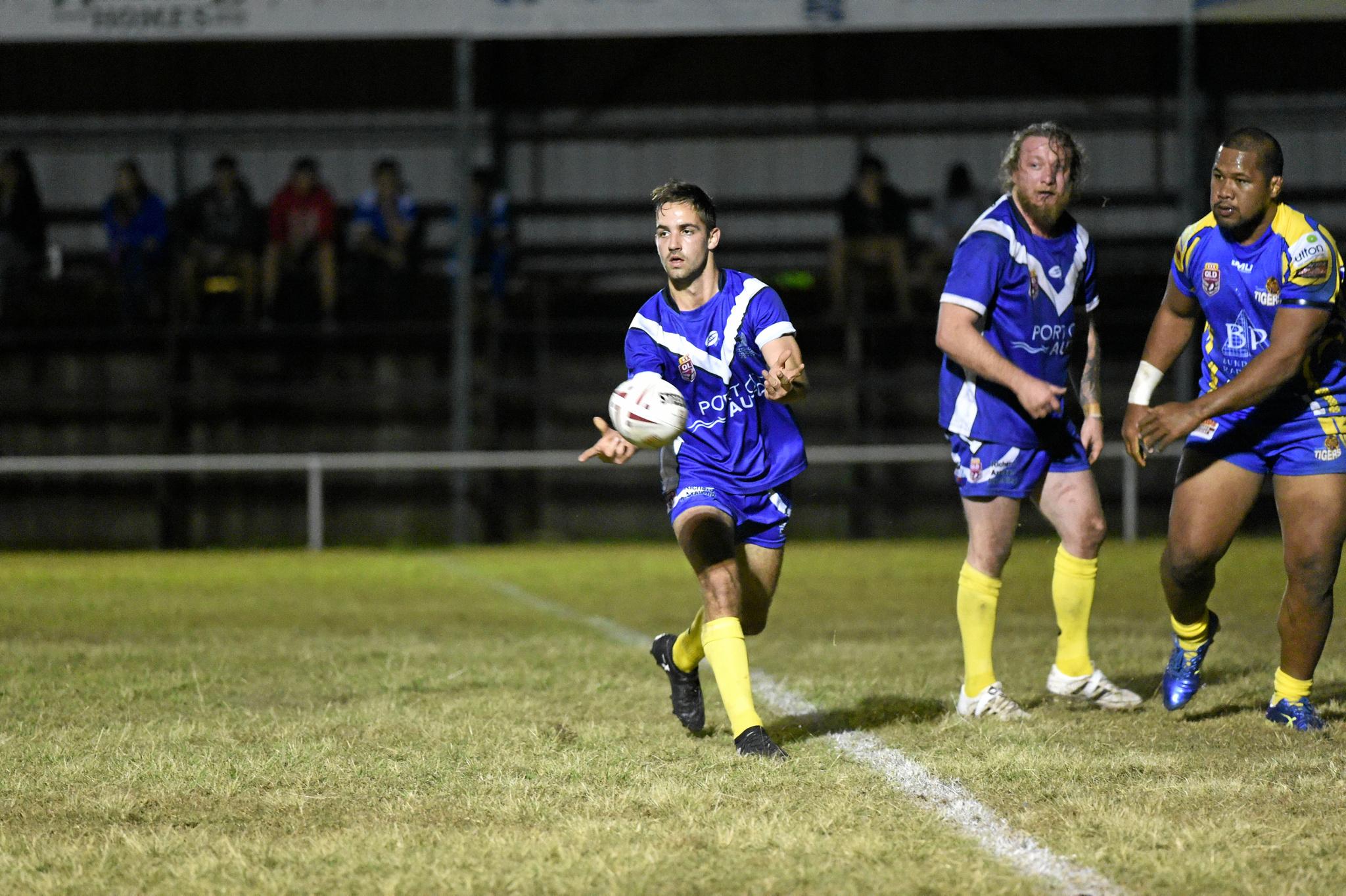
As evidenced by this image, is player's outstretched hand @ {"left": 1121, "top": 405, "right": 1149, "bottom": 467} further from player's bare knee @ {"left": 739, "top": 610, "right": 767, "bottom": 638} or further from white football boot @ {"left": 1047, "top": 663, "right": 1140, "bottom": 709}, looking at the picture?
player's bare knee @ {"left": 739, "top": 610, "right": 767, "bottom": 638}

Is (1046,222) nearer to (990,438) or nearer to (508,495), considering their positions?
(990,438)

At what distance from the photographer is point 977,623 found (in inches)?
237

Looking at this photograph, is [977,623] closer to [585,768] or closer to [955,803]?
[955,803]

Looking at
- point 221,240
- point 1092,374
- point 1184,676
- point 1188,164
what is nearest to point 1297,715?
point 1184,676

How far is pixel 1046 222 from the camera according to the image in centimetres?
586

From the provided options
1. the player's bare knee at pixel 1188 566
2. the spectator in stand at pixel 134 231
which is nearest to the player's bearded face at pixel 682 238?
the player's bare knee at pixel 1188 566

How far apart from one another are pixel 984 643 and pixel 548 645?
10.1 ft

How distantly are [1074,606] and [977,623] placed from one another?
39cm

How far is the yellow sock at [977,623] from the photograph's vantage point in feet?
19.6

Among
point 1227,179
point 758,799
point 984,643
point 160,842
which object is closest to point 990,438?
point 984,643

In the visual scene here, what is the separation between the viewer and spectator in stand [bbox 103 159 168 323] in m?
17.8

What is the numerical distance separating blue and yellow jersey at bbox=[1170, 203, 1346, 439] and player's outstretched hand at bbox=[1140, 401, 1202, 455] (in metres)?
0.33

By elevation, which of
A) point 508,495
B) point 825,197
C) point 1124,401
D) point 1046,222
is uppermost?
point 825,197

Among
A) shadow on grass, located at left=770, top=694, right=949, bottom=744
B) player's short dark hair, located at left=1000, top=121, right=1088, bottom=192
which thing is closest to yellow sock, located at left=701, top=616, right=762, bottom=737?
shadow on grass, located at left=770, top=694, right=949, bottom=744
